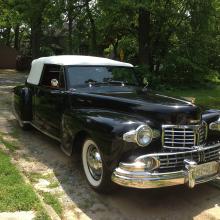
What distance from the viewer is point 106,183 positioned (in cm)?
529

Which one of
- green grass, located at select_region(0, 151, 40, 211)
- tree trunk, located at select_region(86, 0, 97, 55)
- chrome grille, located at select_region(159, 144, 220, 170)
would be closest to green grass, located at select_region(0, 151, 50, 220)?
green grass, located at select_region(0, 151, 40, 211)

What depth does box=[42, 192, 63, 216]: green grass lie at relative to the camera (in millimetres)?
5011

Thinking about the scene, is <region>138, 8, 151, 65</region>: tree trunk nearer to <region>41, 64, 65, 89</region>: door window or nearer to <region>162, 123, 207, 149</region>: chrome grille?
<region>41, 64, 65, 89</region>: door window

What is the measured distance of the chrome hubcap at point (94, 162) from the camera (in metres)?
Answer: 5.52

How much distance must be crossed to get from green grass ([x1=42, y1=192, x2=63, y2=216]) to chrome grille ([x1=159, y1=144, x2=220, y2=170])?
138cm

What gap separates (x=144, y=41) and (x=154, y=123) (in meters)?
16.4

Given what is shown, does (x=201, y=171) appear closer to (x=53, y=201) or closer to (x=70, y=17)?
(x=53, y=201)

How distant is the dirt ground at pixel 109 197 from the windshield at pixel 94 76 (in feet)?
4.56

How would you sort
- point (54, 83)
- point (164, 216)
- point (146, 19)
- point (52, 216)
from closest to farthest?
point (52, 216), point (164, 216), point (54, 83), point (146, 19)

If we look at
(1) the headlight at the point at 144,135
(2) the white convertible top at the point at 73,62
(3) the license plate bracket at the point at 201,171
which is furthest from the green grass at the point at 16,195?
(2) the white convertible top at the point at 73,62

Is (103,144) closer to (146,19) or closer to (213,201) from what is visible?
(213,201)

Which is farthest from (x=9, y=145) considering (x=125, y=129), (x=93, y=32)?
(x=93, y=32)

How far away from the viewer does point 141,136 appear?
5023 millimetres

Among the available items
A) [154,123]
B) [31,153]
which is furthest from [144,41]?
[154,123]
